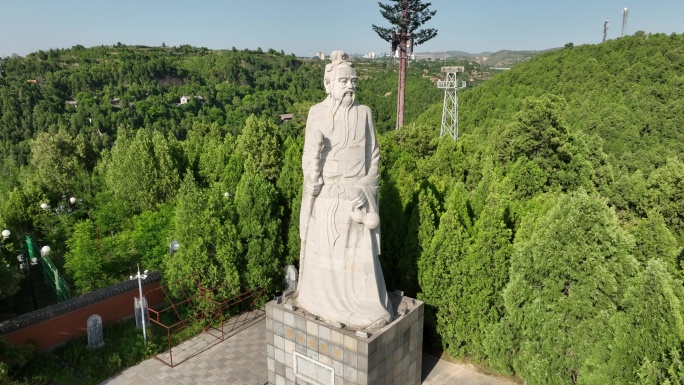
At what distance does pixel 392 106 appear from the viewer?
5625cm

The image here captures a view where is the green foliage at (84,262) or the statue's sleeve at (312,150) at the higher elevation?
the statue's sleeve at (312,150)

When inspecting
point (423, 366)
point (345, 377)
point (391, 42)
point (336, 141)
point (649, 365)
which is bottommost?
point (423, 366)

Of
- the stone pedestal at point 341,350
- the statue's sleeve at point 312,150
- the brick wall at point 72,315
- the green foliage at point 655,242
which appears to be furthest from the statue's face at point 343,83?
the brick wall at point 72,315

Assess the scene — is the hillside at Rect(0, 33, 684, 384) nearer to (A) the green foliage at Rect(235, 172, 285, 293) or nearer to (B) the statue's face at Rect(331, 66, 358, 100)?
(A) the green foliage at Rect(235, 172, 285, 293)

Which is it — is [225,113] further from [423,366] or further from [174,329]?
[423,366]

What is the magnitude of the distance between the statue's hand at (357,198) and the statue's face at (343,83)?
5.95 ft

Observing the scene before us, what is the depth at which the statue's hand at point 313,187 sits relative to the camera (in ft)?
28.5

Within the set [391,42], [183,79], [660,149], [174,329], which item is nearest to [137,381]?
[174,329]

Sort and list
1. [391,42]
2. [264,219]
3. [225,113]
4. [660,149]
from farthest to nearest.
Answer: [225,113] < [391,42] < [660,149] < [264,219]

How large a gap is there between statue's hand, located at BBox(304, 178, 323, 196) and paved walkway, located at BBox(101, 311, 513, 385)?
16.8 feet

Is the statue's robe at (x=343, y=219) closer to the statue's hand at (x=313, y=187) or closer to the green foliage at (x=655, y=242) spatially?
the statue's hand at (x=313, y=187)

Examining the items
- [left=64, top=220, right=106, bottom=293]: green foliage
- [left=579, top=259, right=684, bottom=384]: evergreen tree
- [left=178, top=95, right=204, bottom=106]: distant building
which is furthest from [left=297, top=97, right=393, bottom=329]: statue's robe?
[left=178, top=95, right=204, bottom=106]: distant building

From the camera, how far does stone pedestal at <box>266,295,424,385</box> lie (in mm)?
8461

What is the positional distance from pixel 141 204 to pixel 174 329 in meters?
Result: 8.83
